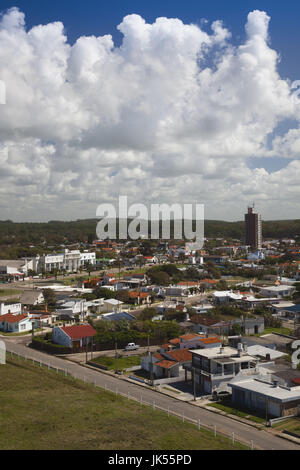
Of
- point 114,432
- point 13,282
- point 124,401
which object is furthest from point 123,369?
point 13,282

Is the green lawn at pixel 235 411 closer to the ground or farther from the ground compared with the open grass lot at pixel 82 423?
closer to the ground

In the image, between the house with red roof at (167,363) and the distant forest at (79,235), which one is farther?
the distant forest at (79,235)

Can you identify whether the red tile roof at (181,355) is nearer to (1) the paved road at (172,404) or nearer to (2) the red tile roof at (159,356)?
(2) the red tile roof at (159,356)

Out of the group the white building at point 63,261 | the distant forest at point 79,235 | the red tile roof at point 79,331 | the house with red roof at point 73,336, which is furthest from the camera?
the distant forest at point 79,235

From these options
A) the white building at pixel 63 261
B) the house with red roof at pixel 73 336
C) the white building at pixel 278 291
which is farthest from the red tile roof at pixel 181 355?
the white building at pixel 63 261

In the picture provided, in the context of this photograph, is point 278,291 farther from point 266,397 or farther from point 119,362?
point 266,397

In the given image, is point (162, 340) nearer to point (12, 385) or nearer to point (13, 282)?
point (12, 385)

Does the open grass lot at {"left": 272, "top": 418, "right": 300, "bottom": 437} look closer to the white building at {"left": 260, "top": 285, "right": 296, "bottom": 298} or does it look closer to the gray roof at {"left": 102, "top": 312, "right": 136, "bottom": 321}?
the gray roof at {"left": 102, "top": 312, "right": 136, "bottom": 321}
